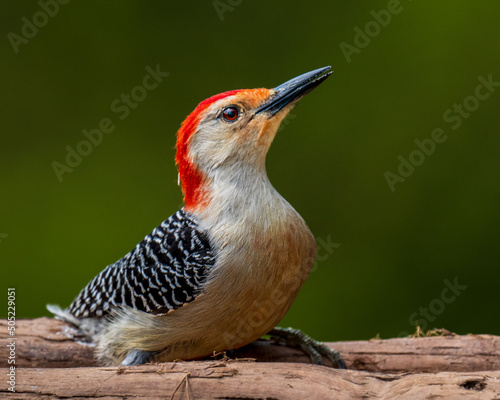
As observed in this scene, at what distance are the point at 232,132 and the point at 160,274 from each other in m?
0.73

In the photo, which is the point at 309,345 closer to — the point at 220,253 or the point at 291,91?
the point at 220,253

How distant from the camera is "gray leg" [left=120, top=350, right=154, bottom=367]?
3.10 metres

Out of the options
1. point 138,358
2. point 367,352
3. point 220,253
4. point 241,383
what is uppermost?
point 220,253

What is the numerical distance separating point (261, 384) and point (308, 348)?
739 mm

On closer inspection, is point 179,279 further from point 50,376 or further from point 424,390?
point 424,390

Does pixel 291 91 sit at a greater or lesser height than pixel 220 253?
greater

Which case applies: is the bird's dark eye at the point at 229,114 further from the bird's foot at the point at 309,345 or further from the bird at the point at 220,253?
the bird's foot at the point at 309,345

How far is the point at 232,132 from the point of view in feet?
10.1

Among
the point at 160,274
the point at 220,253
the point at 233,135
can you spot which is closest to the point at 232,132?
the point at 233,135

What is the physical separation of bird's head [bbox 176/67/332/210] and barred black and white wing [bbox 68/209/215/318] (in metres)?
0.17

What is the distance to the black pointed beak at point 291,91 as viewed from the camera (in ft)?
10.2

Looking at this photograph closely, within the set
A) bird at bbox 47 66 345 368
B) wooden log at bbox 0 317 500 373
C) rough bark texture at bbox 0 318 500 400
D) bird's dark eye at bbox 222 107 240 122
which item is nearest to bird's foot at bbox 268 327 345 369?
wooden log at bbox 0 317 500 373

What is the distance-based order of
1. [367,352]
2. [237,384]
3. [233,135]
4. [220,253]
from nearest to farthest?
[237,384]
[220,253]
[233,135]
[367,352]

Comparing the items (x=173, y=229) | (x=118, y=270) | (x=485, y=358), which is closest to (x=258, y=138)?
(x=173, y=229)
